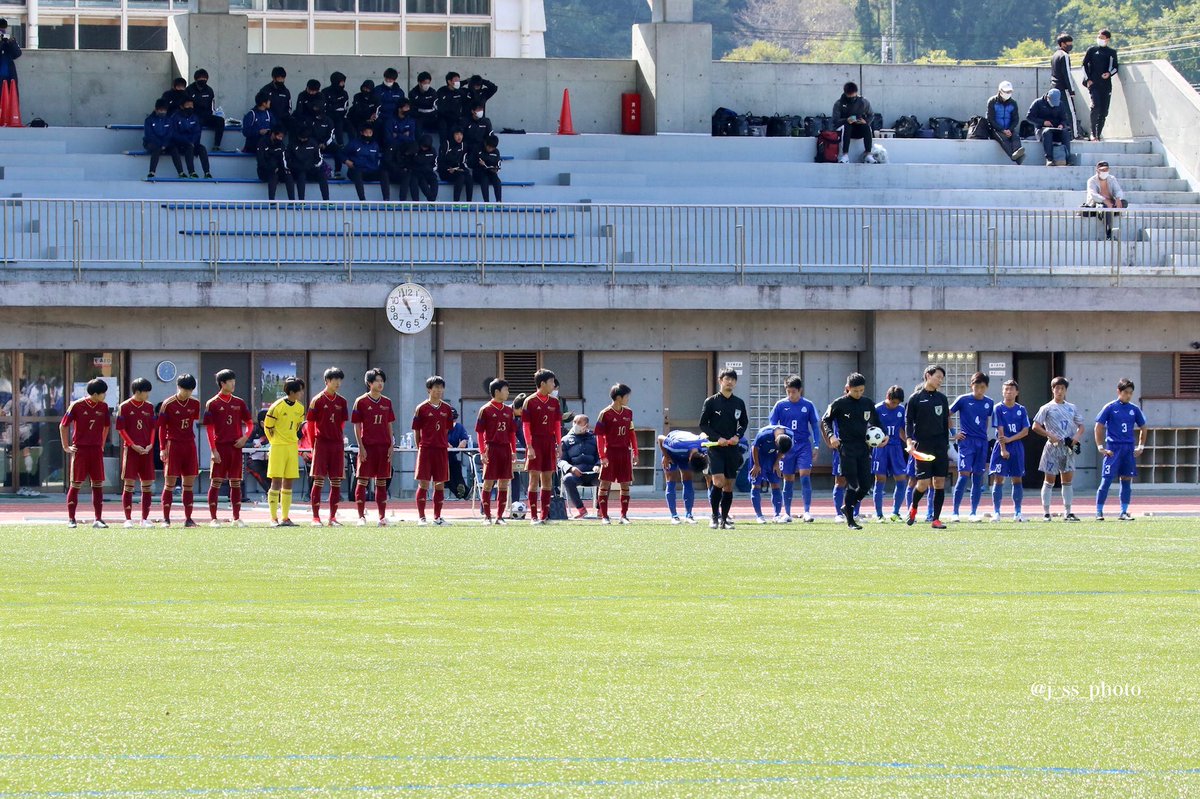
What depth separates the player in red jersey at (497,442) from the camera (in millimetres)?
21906

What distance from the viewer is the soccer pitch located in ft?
22.9

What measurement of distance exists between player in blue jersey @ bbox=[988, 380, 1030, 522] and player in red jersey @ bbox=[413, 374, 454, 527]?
6.46 metres

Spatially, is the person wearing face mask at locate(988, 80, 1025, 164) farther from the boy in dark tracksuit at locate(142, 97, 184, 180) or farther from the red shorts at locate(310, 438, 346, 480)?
the red shorts at locate(310, 438, 346, 480)

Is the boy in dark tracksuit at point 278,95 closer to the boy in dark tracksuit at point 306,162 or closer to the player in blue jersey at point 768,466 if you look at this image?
the boy in dark tracksuit at point 306,162

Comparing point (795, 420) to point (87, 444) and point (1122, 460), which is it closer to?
point (1122, 460)

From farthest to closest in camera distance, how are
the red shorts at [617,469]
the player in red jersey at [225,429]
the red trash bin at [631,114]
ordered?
the red trash bin at [631,114] < the red shorts at [617,469] < the player in red jersey at [225,429]

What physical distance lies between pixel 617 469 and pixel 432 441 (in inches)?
90.6

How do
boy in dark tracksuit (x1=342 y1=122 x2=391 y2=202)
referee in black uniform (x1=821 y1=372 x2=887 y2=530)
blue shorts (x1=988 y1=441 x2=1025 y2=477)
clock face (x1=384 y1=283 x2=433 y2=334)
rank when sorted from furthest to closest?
1. boy in dark tracksuit (x1=342 y1=122 x2=391 y2=202)
2. clock face (x1=384 y1=283 x2=433 y2=334)
3. blue shorts (x1=988 y1=441 x2=1025 y2=477)
4. referee in black uniform (x1=821 y1=372 x2=887 y2=530)

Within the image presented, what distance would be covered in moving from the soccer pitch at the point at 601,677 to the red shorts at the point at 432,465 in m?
6.13

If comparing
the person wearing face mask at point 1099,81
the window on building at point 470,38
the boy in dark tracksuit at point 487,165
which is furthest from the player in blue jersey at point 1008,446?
the window on building at point 470,38

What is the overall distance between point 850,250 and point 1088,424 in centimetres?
492

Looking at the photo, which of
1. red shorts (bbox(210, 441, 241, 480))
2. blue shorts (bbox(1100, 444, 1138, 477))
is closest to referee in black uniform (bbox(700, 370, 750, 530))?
blue shorts (bbox(1100, 444, 1138, 477))

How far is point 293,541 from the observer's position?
18188 millimetres

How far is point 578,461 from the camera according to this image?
24750 mm
